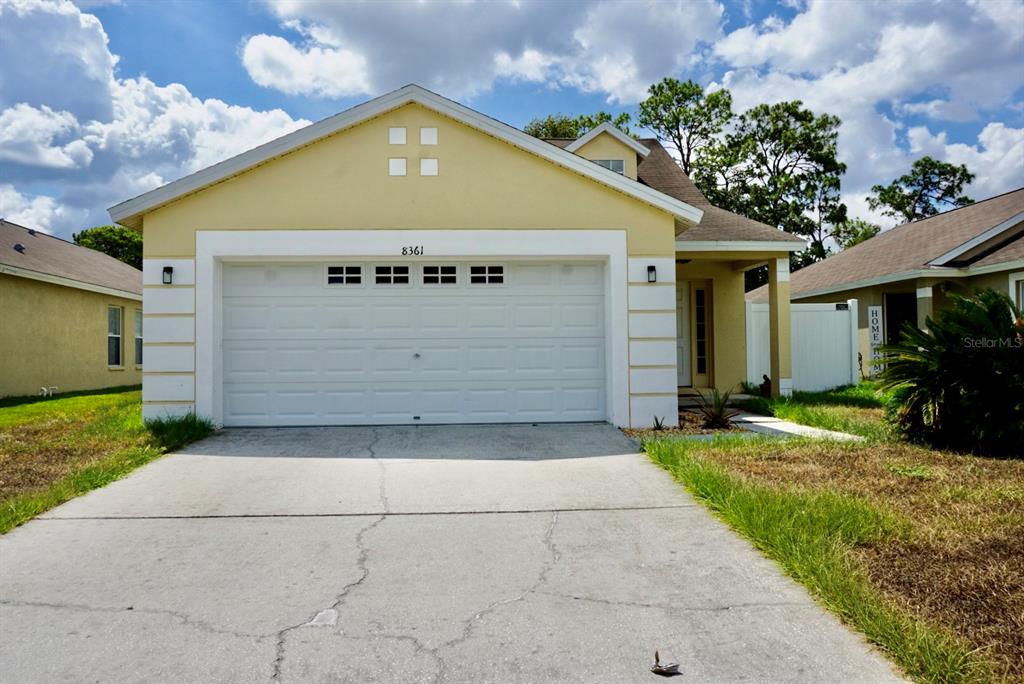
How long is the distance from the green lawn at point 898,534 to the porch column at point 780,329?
4.81 metres

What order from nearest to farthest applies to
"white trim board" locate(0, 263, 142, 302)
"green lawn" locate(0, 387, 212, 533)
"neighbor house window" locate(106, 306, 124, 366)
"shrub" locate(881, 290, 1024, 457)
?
1. "green lawn" locate(0, 387, 212, 533)
2. "shrub" locate(881, 290, 1024, 457)
3. "white trim board" locate(0, 263, 142, 302)
4. "neighbor house window" locate(106, 306, 124, 366)

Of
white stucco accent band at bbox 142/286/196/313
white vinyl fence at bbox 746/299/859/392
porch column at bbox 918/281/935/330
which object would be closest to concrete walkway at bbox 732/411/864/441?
white vinyl fence at bbox 746/299/859/392

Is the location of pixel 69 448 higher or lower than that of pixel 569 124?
lower

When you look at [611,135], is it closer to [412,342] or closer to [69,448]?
[412,342]

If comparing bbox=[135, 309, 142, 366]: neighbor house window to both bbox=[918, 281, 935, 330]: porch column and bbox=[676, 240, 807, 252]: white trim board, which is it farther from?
bbox=[918, 281, 935, 330]: porch column

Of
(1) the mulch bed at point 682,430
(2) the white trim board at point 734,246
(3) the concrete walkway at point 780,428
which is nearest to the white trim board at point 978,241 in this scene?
(2) the white trim board at point 734,246

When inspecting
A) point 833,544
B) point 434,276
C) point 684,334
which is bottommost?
point 833,544

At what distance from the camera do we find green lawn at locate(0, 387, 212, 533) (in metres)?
6.58

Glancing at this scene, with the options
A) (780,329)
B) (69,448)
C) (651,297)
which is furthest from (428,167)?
(780,329)

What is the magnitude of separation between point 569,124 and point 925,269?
21.9 m

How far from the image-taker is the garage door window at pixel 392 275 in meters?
10.6

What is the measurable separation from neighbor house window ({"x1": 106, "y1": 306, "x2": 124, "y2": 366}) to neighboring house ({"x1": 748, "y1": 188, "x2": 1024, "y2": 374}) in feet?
62.6

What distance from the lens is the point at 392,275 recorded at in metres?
10.6

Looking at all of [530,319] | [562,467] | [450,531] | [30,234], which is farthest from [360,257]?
[30,234]
